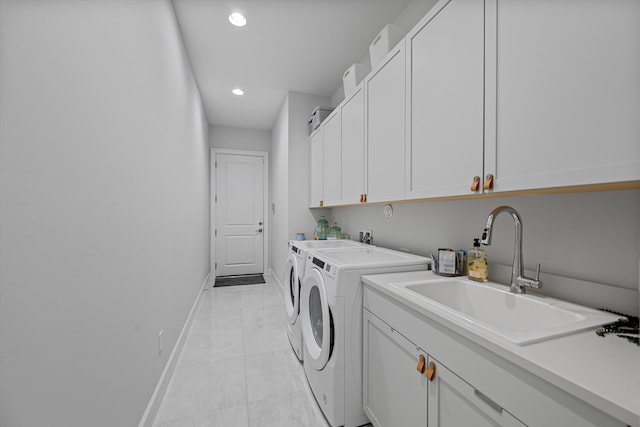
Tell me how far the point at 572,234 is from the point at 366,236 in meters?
1.57

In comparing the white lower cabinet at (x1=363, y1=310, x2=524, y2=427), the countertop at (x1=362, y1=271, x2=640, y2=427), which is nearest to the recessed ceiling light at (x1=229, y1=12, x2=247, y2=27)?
the white lower cabinet at (x1=363, y1=310, x2=524, y2=427)

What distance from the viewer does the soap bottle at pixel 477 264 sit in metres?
1.21

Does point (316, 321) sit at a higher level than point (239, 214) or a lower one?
lower

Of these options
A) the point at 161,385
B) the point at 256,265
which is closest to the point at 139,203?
the point at 161,385

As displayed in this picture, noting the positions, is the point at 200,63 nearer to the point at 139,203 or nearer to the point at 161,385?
the point at 139,203

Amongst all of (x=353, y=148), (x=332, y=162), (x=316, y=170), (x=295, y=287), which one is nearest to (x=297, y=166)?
(x=316, y=170)

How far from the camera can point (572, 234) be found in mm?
958

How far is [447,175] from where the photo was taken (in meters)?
1.17

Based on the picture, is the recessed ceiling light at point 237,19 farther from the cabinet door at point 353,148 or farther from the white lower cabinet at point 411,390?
the white lower cabinet at point 411,390

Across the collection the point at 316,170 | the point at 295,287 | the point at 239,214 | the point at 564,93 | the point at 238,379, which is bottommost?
the point at 238,379

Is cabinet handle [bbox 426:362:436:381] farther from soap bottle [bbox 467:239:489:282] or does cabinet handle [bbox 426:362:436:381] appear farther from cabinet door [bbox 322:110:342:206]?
cabinet door [bbox 322:110:342:206]

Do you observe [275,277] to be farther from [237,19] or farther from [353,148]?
[237,19]

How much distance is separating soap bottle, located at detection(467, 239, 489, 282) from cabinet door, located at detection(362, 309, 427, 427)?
0.51m

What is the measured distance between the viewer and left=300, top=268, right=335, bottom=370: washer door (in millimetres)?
1369
